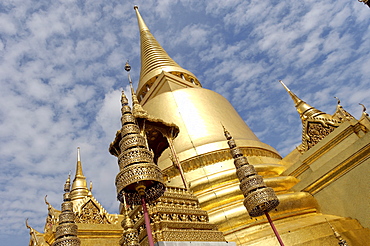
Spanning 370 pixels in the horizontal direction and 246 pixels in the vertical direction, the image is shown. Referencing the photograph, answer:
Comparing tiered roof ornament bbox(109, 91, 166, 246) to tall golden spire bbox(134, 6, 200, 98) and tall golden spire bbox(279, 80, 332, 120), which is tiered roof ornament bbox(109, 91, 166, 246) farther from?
tall golden spire bbox(134, 6, 200, 98)

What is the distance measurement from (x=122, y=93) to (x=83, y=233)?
392 centimetres

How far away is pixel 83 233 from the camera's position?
6289 mm

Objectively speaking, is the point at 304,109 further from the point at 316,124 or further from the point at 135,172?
the point at 135,172

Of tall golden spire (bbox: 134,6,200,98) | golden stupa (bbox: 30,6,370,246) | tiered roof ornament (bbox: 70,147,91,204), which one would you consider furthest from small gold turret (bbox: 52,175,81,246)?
tall golden spire (bbox: 134,6,200,98)

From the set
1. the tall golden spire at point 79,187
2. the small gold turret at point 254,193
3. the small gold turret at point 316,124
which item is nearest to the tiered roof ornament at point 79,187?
the tall golden spire at point 79,187

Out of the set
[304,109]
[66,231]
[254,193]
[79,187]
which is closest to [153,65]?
[79,187]

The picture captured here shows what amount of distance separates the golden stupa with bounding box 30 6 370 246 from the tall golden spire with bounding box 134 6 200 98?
3368mm

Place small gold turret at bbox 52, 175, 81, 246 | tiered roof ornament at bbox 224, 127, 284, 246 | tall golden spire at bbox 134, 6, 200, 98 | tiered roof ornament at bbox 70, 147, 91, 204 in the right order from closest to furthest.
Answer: tiered roof ornament at bbox 224, 127, 284, 246, small gold turret at bbox 52, 175, 81, 246, tiered roof ornament at bbox 70, 147, 91, 204, tall golden spire at bbox 134, 6, 200, 98

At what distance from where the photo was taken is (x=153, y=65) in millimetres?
14859

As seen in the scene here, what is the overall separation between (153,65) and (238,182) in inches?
359

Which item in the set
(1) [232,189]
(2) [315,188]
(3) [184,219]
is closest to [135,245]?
(3) [184,219]

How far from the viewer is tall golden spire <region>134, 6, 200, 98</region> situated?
14094 millimetres

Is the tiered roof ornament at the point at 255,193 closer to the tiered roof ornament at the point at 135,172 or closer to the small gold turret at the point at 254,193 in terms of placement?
the small gold turret at the point at 254,193

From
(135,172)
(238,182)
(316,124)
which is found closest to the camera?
(135,172)
